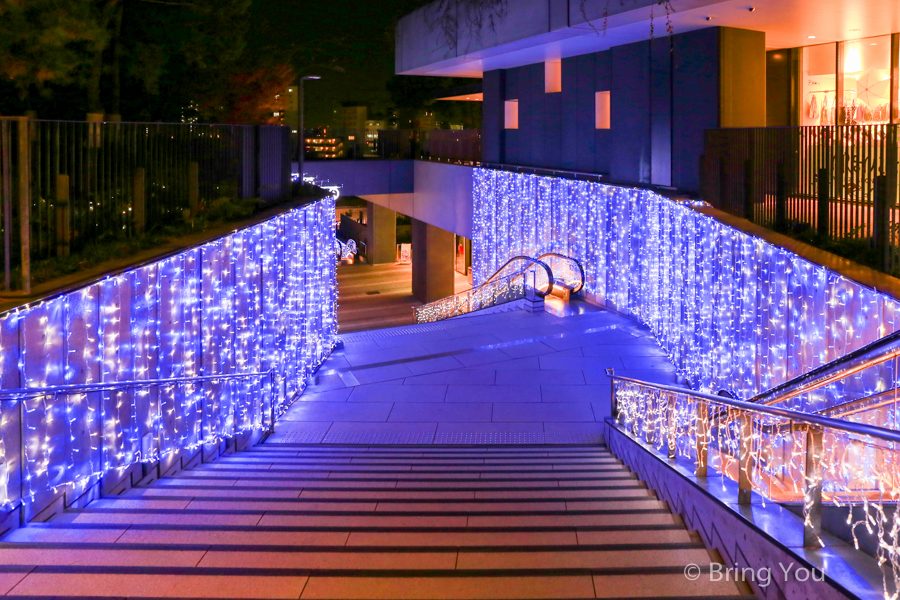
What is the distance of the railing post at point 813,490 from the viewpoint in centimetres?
378

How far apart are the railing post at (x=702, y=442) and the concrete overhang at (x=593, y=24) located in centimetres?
824

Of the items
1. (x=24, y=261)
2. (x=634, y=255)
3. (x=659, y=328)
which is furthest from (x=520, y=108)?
(x=24, y=261)

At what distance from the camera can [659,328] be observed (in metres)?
14.2

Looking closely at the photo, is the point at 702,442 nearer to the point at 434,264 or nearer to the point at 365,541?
the point at 365,541

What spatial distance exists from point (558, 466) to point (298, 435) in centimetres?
338

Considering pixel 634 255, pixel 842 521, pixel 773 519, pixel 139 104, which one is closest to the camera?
pixel 842 521

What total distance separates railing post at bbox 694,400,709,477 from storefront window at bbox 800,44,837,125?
11737 millimetres

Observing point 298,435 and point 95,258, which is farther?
point 298,435

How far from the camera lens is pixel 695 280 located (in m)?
11.9

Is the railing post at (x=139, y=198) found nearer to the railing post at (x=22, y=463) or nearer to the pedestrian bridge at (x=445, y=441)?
the pedestrian bridge at (x=445, y=441)

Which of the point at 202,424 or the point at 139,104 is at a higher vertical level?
the point at 139,104

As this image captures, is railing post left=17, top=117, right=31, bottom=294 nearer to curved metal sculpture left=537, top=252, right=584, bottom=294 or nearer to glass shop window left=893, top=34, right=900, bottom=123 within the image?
curved metal sculpture left=537, top=252, right=584, bottom=294

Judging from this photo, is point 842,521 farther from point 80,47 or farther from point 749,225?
point 80,47

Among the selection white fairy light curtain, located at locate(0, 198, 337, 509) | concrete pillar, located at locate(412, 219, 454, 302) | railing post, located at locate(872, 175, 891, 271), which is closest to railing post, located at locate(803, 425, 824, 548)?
white fairy light curtain, located at locate(0, 198, 337, 509)
